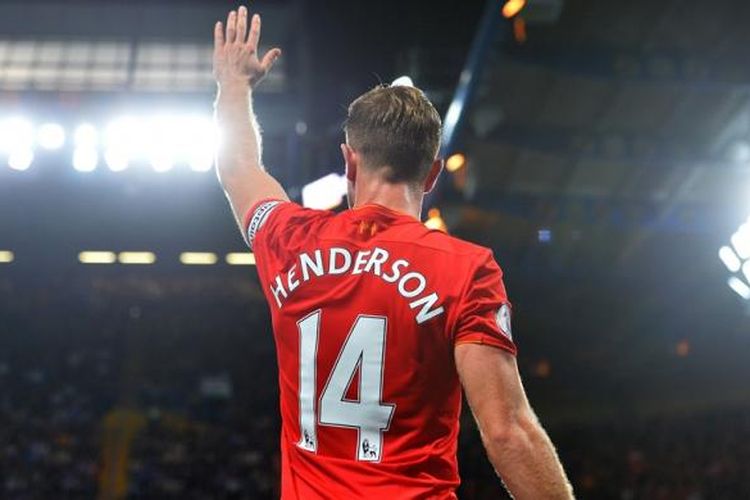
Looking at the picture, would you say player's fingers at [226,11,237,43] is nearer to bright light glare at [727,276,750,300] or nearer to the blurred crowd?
bright light glare at [727,276,750,300]

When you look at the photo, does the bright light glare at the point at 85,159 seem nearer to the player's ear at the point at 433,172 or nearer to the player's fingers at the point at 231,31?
the player's fingers at the point at 231,31

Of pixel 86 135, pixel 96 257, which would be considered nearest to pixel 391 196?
pixel 86 135

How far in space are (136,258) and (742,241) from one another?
15.5 metres

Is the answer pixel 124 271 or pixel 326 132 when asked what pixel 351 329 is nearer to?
pixel 326 132

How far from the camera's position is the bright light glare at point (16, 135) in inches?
666

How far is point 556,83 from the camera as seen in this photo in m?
Result: 12.6

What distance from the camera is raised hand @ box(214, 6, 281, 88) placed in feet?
8.71

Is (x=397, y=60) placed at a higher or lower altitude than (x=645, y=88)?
higher

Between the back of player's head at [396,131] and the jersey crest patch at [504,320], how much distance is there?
42cm

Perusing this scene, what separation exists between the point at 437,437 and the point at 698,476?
763 inches

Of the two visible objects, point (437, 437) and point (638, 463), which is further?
point (638, 463)

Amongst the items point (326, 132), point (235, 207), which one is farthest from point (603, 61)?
point (235, 207)

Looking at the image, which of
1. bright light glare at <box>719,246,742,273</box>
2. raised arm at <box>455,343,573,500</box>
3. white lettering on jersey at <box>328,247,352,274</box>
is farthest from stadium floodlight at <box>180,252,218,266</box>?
raised arm at <box>455,343,573,500</box>

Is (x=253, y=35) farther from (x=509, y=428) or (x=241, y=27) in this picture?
(x=509, y=428)
